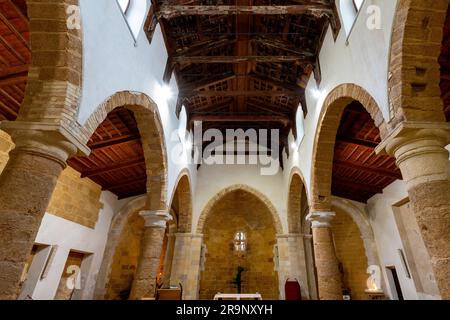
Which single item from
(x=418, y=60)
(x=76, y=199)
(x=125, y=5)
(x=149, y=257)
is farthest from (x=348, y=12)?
(x=76, y=199)

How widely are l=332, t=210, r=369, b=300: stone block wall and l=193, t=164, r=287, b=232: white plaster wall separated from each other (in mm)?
2700

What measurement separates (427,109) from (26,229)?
398 centimetres

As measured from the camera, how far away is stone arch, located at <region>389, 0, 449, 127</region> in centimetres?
262

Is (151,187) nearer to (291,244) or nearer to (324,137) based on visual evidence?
(324,137)

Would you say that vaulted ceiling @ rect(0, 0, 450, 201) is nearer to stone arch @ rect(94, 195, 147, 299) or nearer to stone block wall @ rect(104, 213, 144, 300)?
stone arch @ rect(94, 195, 147, 299)

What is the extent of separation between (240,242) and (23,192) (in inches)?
411

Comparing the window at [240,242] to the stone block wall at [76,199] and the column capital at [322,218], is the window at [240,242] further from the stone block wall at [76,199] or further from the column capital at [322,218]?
the column capital at [322,218]

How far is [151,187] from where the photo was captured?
5.60 meters

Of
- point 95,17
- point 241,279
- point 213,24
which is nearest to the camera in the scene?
point 95,17

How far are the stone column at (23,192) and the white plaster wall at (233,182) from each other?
756 centimetres

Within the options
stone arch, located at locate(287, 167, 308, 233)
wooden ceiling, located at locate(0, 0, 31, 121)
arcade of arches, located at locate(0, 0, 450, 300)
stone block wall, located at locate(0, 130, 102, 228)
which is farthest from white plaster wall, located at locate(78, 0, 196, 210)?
stone arch, located at locate(287, 167, 308, 233)

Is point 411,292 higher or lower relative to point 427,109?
lower

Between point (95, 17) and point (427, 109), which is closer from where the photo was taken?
point (427, 109)

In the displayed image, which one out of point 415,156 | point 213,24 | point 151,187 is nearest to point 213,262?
point 151,187
